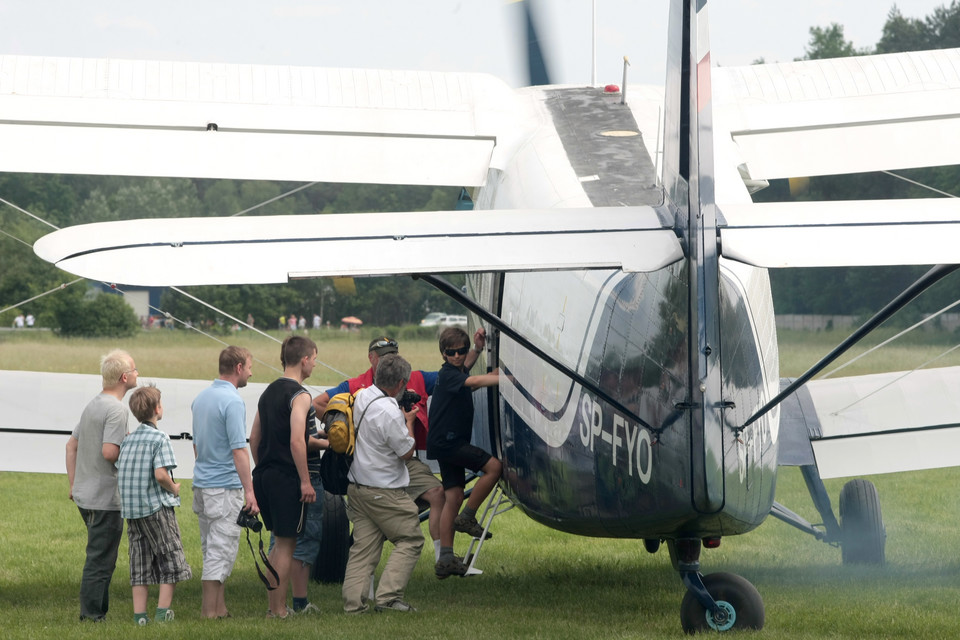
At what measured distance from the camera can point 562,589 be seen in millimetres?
7930


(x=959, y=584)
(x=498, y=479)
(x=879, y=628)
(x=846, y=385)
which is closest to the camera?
(x=879, y=628)

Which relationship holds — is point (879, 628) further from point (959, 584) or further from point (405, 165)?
point (405, 165)

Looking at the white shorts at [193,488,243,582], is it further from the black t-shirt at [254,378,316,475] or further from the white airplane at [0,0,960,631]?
the white airplane at [0,0,960,631]

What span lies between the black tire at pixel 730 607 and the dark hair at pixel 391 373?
6.69 ft

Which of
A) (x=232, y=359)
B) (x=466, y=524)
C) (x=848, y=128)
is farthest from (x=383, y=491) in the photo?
(x=848, y=128)

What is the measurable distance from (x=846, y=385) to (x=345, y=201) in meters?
59.9

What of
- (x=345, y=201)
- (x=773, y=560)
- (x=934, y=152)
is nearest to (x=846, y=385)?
(x=773, y=560)

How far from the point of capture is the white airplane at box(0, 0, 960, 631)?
14.9 ft

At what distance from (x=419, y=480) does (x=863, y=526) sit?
11.0ft

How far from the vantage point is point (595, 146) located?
7168mm

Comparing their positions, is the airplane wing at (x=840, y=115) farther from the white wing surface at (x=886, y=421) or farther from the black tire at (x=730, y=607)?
the black tire at (x=730, y=607)

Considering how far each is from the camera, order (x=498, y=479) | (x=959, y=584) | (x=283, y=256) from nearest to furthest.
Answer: (x=283, y=256), (x=498, y=479), (x=959, y=584)

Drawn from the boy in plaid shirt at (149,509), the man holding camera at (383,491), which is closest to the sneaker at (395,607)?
the man holding camera at (383,491)

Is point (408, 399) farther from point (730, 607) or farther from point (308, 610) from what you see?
point (730, 607)
